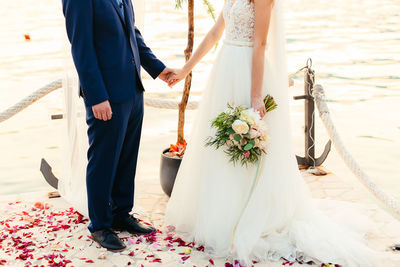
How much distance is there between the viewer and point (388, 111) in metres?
8.41

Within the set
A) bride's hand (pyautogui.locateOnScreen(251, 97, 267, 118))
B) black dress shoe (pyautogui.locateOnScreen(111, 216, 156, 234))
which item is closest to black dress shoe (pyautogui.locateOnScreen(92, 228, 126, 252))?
black dress shoe (pyautogui.locateOnScreen(111, 216, 156, 234))

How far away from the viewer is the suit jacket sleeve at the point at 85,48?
3.27m

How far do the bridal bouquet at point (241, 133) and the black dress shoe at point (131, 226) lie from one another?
0.91 metres

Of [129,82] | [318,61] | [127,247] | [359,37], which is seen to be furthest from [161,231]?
Answer: [359,37]

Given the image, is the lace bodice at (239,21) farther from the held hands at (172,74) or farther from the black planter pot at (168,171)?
the black planter pot at (168,171)

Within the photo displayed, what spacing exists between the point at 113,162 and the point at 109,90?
51 centimetres

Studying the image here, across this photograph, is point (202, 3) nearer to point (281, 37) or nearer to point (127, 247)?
point (281, 37)

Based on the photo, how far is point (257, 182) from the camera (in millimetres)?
3645

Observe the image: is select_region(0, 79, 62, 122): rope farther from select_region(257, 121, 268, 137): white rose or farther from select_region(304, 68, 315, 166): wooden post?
select_region(304, 68, 315, 166): wooden post

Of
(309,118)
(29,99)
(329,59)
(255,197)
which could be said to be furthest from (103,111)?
(329,59)

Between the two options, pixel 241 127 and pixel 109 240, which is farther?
pixel 109 240

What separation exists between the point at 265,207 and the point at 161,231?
2.98 feet

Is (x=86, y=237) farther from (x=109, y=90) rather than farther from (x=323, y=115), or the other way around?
(x=323, y=115)

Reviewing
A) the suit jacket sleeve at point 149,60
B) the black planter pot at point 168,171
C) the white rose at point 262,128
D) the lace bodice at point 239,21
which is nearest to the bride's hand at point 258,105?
the white rose at point 262,128
